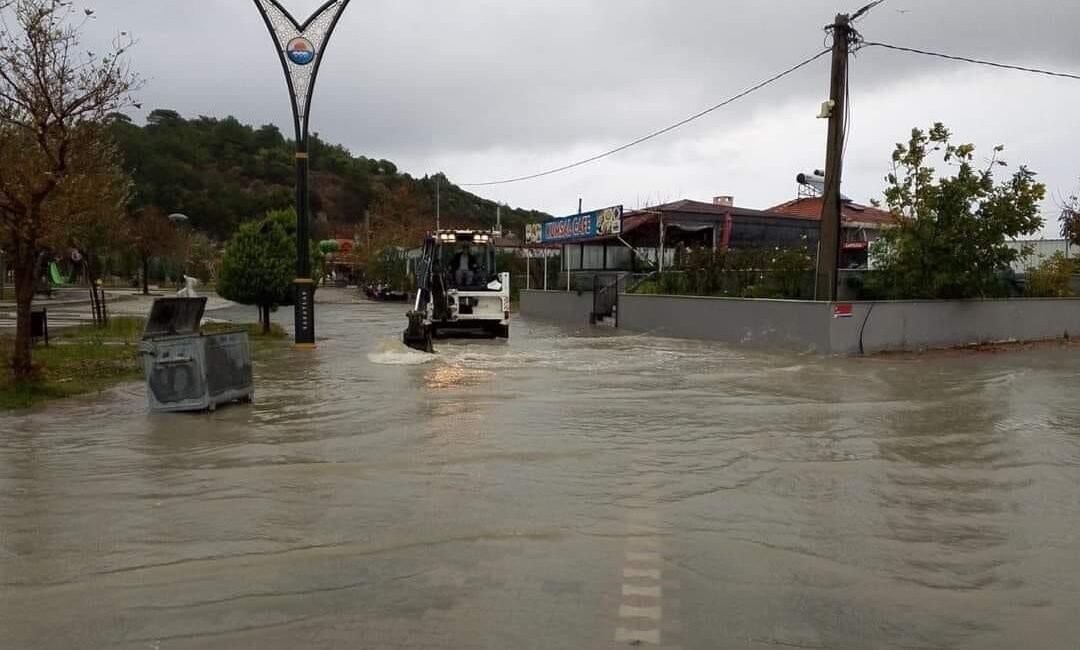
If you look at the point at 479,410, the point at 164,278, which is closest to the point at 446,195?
the point at 164,278

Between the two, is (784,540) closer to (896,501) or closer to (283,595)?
(896,501)

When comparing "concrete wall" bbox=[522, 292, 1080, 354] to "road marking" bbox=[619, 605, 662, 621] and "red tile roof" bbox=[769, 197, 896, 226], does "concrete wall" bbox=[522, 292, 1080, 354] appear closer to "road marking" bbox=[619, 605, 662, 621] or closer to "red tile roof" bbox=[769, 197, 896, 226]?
"road marking" bbox=[619, 605, 662, 621]

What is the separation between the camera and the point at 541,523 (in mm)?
5973

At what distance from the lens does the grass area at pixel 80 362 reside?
36.9ft

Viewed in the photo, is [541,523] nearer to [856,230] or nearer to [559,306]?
[559,306]

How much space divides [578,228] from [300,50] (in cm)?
1498

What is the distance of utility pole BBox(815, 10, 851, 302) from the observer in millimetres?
18609

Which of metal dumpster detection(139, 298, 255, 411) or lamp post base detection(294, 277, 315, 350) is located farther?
lamp post base detection(294, 277, 315, 350)

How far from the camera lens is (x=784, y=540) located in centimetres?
570

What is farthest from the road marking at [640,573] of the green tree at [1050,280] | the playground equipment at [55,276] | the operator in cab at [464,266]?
the playground equipment at [55,276]

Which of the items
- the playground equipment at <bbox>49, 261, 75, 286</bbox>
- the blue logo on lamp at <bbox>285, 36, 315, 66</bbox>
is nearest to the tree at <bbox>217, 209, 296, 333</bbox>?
the blue logo on lamp at <bbox>285, 36, 315, 66</bbox>

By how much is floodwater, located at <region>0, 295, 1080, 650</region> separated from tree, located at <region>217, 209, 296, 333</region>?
10.1 m

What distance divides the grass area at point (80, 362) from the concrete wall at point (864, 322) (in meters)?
10.2

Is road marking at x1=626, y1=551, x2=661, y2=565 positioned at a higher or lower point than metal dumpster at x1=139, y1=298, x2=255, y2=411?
lower
